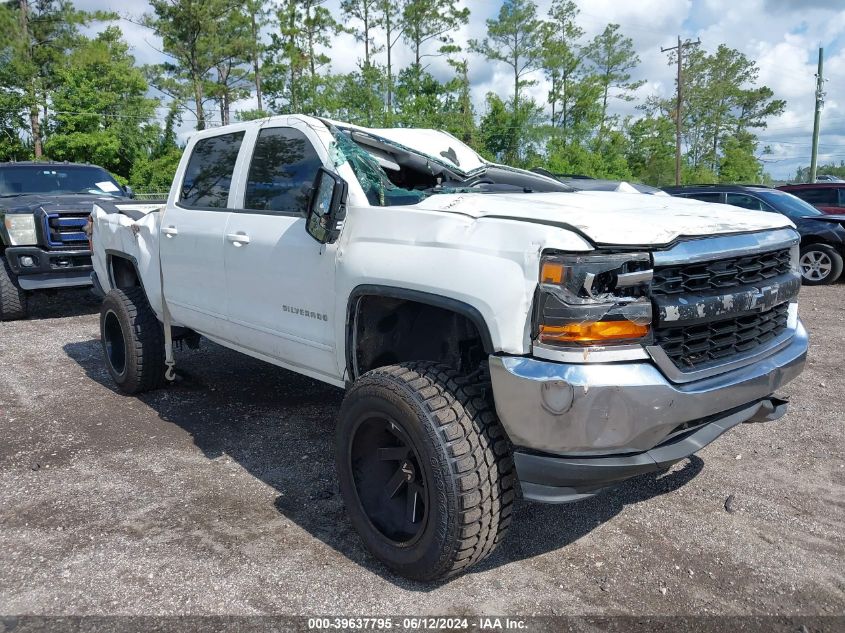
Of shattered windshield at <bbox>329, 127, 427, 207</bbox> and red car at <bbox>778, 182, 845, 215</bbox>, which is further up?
shattered windshield at <bbox>329, 127, 427, 207</bbox>

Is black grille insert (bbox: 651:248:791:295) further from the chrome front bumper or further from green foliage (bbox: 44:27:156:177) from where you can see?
green foliage (bbox: 44:27:156:177)

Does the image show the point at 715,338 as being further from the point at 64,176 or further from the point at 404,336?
the point at 64,176

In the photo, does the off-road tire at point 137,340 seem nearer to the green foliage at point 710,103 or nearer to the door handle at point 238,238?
the door handle at point 238,238

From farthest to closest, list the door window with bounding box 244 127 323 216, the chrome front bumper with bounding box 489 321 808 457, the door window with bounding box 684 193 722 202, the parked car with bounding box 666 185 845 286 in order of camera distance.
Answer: the door window with bounding box 684 193 722 202 < the parked car with bounding box 666 185 845 286 < the door window with bounding box 244 127 323 216 < the chrome front bumper with bounding box 489 321 808 457

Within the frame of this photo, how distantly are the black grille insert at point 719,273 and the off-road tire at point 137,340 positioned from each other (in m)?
4.06

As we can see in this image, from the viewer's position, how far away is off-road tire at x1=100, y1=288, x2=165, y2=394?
513 centimetres

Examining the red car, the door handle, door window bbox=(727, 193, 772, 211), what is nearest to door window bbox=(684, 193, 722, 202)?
door window bbox=(727, 193, 772, 211)

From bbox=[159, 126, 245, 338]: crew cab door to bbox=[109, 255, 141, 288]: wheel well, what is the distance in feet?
3.12

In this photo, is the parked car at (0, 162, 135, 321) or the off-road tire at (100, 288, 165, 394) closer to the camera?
the off-road tire at (100, 288, 165, 394)

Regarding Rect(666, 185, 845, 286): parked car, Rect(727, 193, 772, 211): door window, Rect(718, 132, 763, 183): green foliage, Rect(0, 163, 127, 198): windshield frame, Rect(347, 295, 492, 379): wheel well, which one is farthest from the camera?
Rect(718, 132, 763, 183): green foliage

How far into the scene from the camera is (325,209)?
3146 mm

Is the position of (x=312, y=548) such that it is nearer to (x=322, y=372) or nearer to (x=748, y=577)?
(x=322, y=372)

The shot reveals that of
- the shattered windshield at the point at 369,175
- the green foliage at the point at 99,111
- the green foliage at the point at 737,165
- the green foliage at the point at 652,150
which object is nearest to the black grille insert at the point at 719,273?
the shattered windshield at the point at 369,175

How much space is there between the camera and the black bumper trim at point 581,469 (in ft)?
7.82
